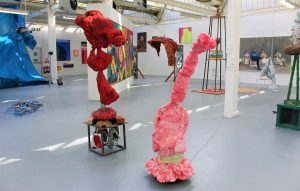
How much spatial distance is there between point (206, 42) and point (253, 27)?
10.3 m

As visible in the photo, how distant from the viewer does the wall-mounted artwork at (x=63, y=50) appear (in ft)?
52.5

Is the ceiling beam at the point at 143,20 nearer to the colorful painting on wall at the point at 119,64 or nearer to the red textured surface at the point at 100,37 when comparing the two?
the colorful painting on wall at the point at 119,64

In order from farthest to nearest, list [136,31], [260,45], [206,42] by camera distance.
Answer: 1. [136,31]
2. [260,45]
3. [206,42]

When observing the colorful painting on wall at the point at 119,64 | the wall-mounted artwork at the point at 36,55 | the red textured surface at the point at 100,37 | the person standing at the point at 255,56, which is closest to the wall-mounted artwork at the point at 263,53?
the person standing at the point at 255,56

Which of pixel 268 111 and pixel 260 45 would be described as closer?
pixel 268 111

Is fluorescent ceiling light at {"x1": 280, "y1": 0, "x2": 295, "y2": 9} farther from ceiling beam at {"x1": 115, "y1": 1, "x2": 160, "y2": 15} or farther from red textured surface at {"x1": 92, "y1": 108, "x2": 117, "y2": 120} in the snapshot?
red textured surface at {"x1": 92, "y1": 108, "x2": 117, "y2": 120}

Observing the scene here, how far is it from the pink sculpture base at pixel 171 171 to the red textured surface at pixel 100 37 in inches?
48.6

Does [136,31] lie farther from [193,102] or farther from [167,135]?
[167,135]

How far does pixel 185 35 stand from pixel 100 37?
37.7 feet

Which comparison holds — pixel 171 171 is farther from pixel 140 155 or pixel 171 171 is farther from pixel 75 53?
pixel 75 53

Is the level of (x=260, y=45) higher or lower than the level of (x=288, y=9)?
lower

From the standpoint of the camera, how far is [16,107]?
6.77 m

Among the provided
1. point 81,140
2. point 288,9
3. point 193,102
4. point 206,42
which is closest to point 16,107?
point 81,140

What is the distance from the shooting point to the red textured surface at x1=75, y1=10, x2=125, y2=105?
11.4 ft
